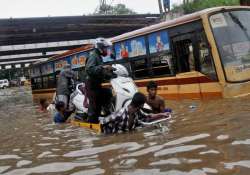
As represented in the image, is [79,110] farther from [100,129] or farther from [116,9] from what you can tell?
[116,9]

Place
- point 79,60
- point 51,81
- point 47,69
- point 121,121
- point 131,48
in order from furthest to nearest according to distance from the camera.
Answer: point 47,69 → point 51,81 → point 79,60 → point 131,48 → point 121,121

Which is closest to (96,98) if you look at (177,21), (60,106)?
(60,106)

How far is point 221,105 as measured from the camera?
9.76 m

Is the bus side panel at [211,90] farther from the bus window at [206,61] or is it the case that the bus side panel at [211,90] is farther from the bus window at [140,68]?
the bus window at [140,68]

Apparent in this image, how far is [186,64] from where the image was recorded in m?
12.1

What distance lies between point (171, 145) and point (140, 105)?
1.41m

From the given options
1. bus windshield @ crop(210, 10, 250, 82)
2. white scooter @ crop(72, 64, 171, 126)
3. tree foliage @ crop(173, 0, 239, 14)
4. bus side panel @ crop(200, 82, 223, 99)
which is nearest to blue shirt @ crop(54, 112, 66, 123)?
white scooter @ crop(72, 64, 171, 126)

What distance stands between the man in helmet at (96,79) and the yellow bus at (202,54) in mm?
3549

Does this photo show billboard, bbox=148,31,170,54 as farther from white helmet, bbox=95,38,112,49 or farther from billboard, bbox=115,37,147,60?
white helmet, bbox=95,38,112,49

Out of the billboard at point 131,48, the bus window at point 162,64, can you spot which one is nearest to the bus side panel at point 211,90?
the bus window at point 162,64

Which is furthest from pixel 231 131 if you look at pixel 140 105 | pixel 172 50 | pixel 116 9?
pixel 116 9

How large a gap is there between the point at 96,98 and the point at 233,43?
14.6ft

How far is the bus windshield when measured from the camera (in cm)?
1101

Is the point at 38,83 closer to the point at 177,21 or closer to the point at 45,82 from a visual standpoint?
the point at 45,82
